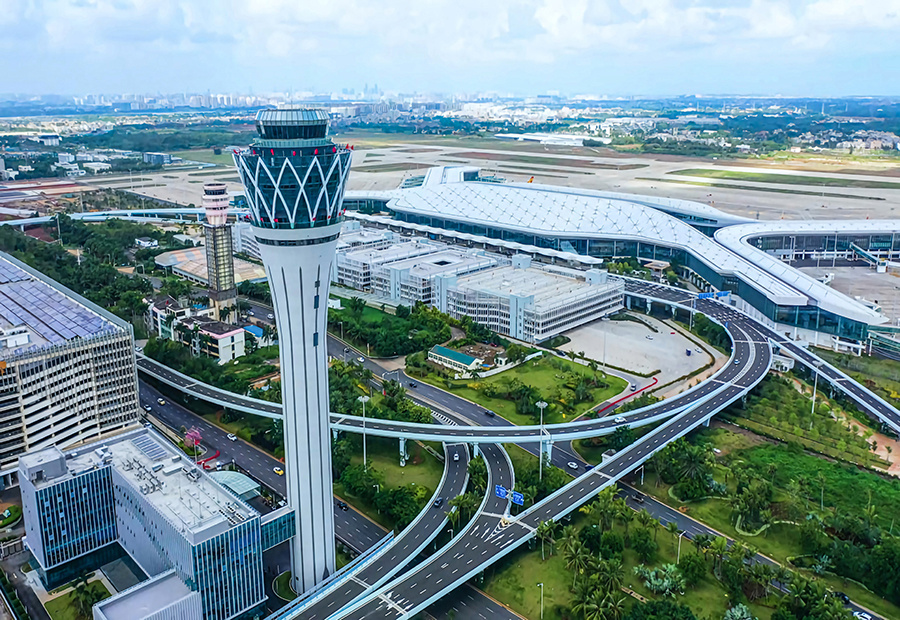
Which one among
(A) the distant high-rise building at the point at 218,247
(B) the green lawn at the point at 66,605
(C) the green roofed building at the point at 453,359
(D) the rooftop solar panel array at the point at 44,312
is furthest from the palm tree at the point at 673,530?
(A) the distant high-rise building at the point at 218,247

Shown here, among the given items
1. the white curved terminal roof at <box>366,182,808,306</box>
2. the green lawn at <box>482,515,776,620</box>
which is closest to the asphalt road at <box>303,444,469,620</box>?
the green lawn at <box>482,515,776,620</box>

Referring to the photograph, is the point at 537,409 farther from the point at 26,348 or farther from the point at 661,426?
the point at 26,348

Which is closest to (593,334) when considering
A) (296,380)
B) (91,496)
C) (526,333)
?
(526,333)

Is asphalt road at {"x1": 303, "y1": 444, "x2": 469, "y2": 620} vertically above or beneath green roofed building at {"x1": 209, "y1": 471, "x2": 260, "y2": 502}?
beneath

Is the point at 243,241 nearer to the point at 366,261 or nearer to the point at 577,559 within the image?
the point at 366,261

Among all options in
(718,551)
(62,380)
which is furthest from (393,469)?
(62,380)

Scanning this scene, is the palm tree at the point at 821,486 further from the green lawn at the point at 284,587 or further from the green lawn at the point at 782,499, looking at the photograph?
the green lawn at the point at 284,587

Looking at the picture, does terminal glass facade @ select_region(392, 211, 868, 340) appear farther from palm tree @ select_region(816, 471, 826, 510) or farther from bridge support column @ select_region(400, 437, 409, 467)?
bridge support column @ select_region(400, 437, 409, 467)
